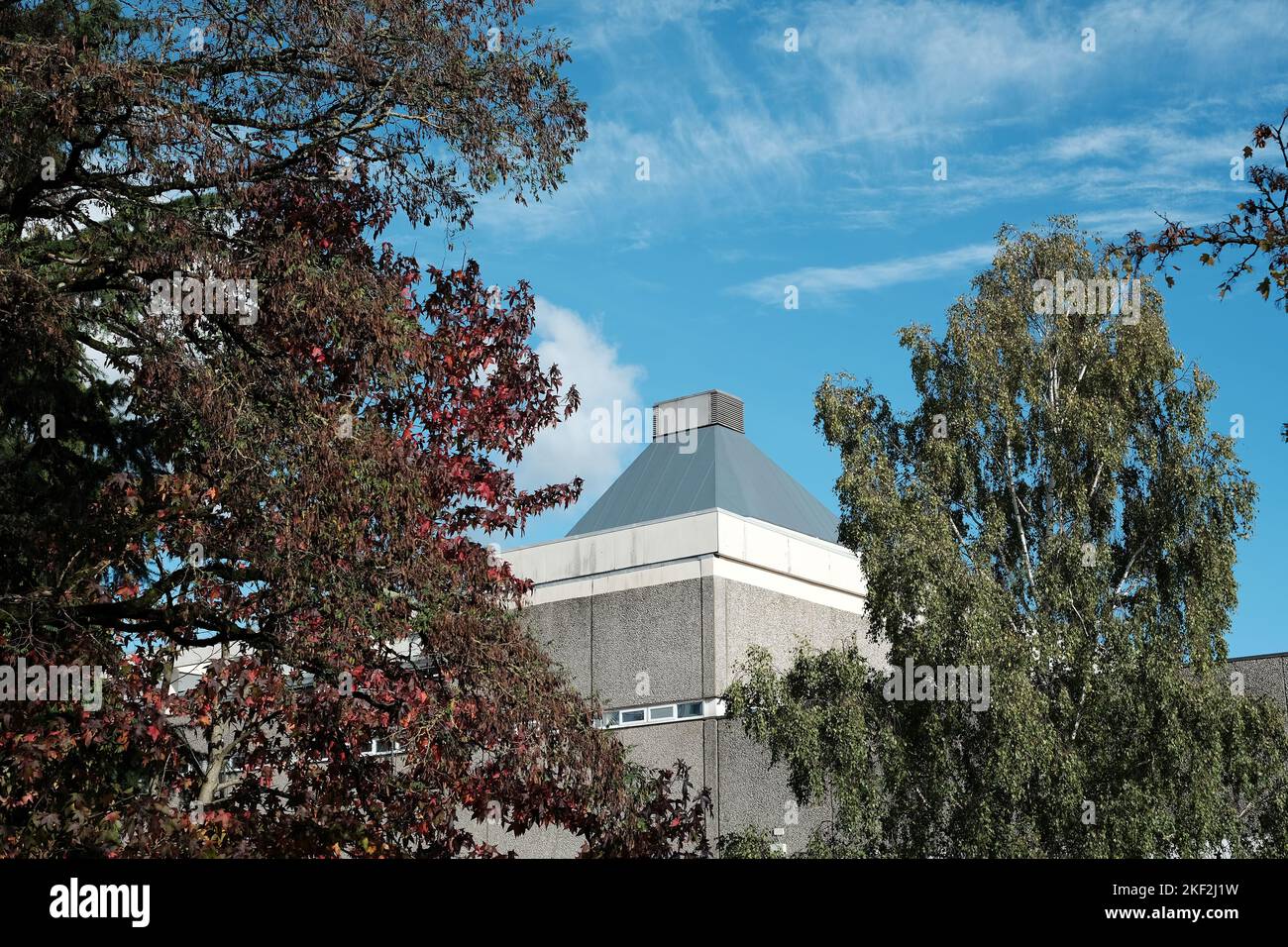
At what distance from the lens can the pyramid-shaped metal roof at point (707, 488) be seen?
31.5m

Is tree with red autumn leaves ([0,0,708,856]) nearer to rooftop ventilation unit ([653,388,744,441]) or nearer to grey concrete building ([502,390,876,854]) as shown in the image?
grey concrete building ([502,390,876,854])

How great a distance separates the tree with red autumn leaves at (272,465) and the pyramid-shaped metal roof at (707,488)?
19481mm

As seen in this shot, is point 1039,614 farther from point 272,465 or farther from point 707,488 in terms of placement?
point 272,465

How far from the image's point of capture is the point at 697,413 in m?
35.3

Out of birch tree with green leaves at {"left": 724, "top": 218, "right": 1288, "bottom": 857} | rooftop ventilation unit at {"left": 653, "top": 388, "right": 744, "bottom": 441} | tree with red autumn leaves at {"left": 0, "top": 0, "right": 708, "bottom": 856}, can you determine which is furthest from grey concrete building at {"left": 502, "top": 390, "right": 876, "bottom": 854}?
tree with red autumn leaves at {"left": 0, "top": 0, "right": 708, "bottom": 856}

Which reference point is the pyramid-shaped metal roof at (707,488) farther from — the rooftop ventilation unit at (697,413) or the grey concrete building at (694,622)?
the grey concrete building at (694,622)

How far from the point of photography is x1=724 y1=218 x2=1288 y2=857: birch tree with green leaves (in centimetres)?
1869

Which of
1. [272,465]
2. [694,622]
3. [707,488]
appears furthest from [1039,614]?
[272,465]

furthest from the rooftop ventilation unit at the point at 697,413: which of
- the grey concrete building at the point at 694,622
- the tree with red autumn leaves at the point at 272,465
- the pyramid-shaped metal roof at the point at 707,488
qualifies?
the tree with red autumn leaves at the point at 272,465

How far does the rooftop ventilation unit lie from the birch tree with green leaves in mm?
12239

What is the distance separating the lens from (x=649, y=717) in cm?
2552
